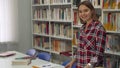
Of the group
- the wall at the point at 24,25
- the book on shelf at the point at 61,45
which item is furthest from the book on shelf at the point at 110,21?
the wall at the point at 24,25

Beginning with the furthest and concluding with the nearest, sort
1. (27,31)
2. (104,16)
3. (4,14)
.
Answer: (27,31), (4,14), (104,16)

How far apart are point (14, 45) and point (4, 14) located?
77 centimetres

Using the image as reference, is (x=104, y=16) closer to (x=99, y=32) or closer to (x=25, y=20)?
(x=99, y=32)

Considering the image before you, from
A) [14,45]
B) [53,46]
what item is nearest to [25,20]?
[14,45]

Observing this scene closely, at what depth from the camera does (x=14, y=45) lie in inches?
220

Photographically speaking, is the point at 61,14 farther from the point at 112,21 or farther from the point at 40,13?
the point at 112,21

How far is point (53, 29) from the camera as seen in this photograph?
204 inches

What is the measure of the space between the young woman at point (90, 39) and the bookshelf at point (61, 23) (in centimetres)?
117

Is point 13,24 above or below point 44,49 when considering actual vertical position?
above

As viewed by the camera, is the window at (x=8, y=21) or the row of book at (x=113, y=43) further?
the window at (x=8, y=21)

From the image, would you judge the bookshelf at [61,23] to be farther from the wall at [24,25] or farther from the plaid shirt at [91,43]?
the plaid shirt at [91,43]

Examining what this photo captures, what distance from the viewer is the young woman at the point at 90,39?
2395mm

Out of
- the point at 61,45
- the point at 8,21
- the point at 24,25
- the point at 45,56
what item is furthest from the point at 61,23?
the point at 45,56

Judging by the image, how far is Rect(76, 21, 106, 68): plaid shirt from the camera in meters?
2.39
